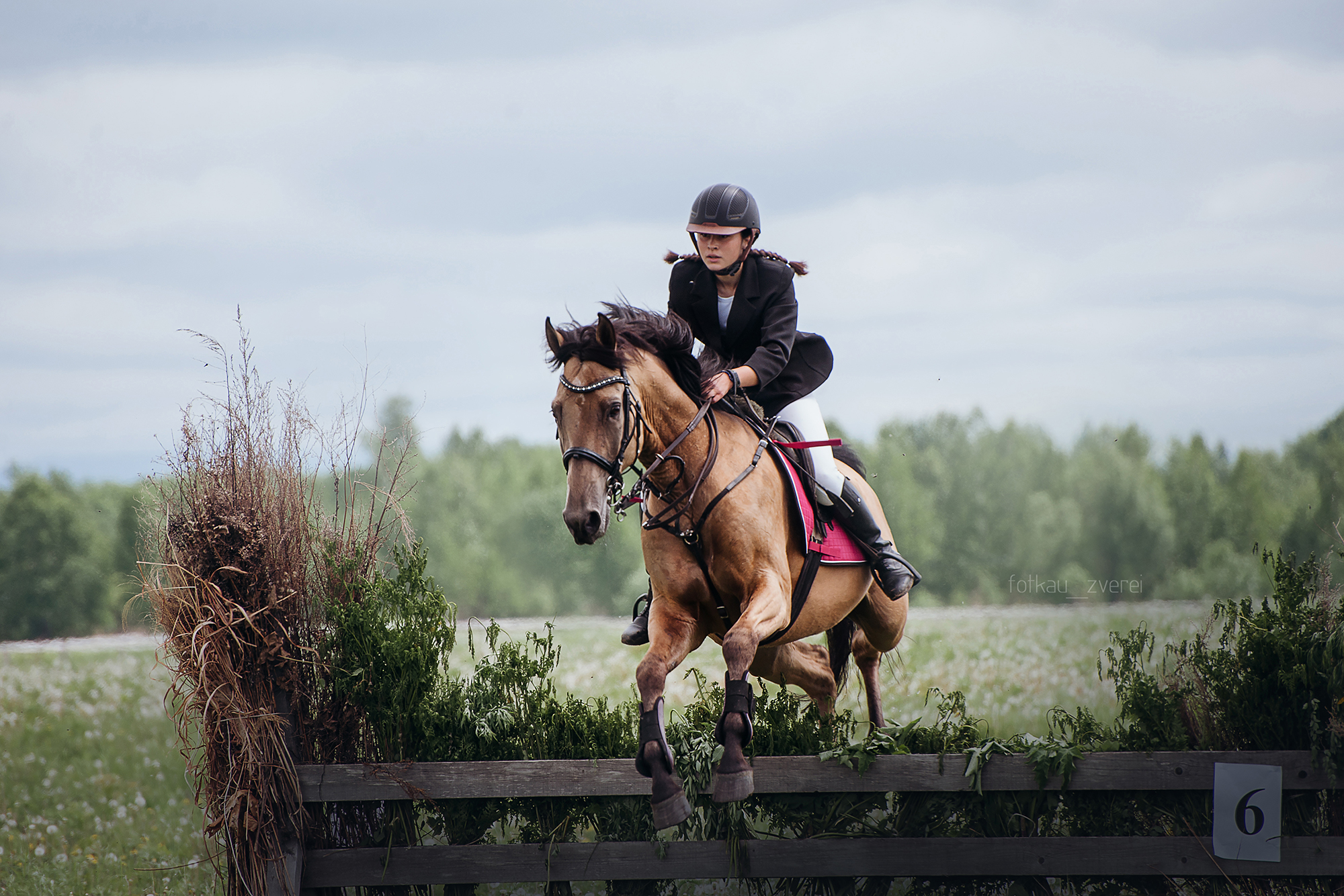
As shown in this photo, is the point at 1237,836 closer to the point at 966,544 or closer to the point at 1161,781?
the point at 1161,781

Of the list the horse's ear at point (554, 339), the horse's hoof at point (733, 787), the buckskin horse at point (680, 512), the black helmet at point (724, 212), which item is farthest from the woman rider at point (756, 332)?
the horse's hoof at point (733, 787)

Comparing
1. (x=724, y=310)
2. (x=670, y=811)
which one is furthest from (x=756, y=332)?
(x=670, y=811)

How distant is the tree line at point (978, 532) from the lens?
64.0ft

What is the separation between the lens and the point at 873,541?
17.3 ft

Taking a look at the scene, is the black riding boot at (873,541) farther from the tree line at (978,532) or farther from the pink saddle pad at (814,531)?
the tree line at (978,532)

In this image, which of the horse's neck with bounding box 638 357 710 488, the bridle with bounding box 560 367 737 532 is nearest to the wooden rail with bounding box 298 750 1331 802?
the bridle with bounding box 560 367 737 532

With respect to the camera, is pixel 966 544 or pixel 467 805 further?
pixel 966 544

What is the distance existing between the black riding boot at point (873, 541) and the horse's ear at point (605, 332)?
177 cm

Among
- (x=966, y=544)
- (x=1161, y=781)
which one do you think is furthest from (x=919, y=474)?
(x=1161, y=781)

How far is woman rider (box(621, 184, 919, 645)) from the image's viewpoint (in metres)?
4.69

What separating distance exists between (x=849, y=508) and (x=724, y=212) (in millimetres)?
1682

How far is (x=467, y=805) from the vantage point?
195 inches

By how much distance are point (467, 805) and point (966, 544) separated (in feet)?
57.4

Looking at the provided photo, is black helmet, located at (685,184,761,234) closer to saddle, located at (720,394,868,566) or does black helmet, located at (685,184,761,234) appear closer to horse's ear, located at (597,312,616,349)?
saddle, located at (720,394,868,566)
